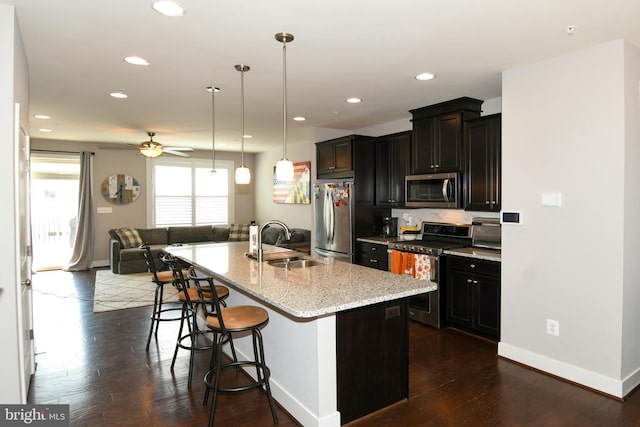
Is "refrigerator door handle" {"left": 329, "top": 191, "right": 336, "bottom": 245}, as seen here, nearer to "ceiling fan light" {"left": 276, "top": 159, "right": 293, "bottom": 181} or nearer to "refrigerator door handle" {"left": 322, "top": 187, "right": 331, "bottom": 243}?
"refrigerator door handle" {"left": 322, "top": 187, "right": 331, "bottom": 243}

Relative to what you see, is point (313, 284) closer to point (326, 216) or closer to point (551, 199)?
point (551, 199)

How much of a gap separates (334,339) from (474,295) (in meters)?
2.15

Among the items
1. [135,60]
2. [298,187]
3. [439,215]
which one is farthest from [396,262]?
[298,187]

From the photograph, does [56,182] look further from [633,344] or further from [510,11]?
[633,344]

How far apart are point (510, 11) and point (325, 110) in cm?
284

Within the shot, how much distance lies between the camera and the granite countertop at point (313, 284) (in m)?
2.11

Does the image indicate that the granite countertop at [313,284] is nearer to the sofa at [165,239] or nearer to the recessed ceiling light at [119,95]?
the recessed ceiling light at [119,95]

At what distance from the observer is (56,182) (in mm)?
7965

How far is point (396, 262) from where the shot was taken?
471cm

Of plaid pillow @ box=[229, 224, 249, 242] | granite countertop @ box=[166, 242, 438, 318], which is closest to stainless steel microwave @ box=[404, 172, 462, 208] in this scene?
granite countertop @ box=[166, 242, 438, 318]

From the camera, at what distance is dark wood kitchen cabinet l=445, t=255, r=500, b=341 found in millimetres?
3805

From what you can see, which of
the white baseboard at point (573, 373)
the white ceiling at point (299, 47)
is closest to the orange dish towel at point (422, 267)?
the white baseboard at point (573, 373)

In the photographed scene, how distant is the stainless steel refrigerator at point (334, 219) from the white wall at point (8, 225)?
12.5 ft

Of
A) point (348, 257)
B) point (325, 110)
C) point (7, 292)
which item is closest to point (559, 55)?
point (325, 110)
